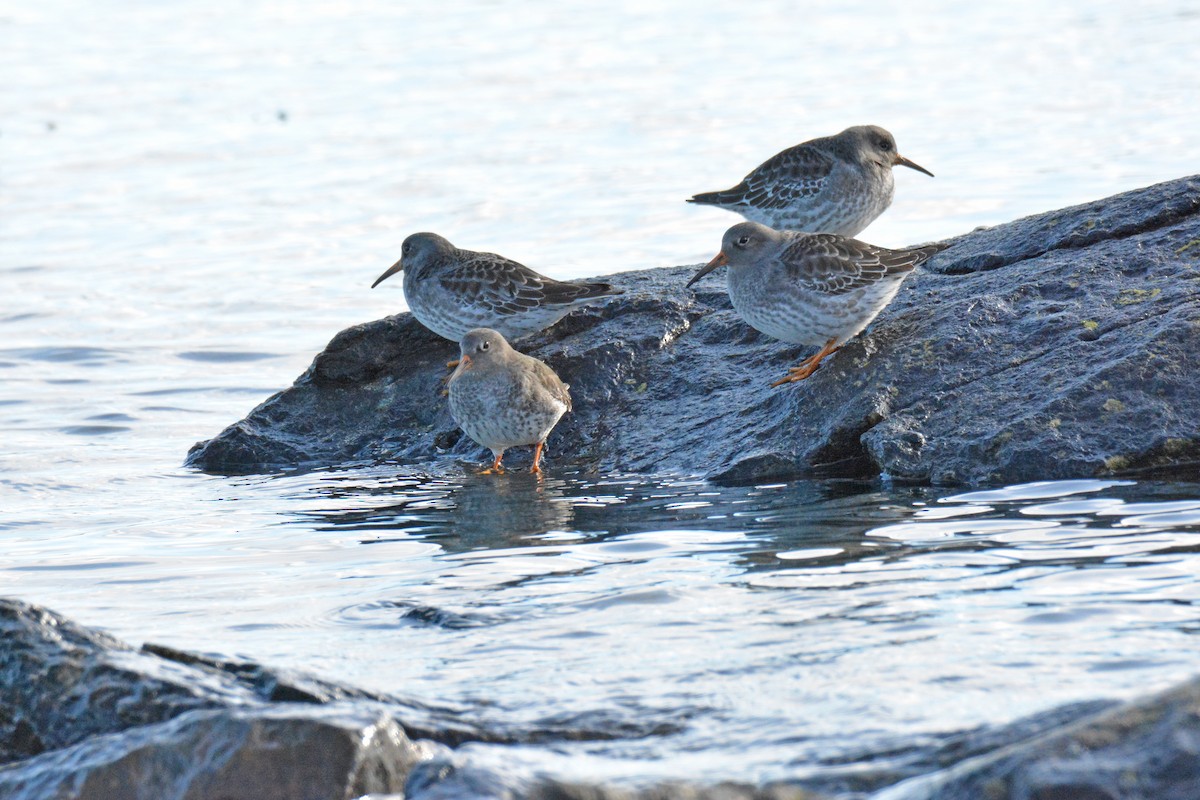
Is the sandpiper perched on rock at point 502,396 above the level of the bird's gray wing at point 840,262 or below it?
below

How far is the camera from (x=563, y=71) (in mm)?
27609

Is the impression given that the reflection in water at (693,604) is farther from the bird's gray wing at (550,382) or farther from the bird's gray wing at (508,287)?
the bird's gray wing at (508,287)

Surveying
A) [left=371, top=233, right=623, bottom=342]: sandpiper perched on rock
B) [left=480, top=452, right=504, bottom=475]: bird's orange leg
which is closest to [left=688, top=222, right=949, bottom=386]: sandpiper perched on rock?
[left=371, top=233, right=623, bottom=342]: sandpiper perched on rock

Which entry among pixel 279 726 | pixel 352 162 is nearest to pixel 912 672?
pixel 279 726

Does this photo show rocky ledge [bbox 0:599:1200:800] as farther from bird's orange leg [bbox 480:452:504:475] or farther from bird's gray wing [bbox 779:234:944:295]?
bird's gray wing [bbox 779:234:944:295]

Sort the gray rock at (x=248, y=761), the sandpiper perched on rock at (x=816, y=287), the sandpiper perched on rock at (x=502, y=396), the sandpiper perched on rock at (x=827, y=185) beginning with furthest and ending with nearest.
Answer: the sandpiper perched on rock at (x=827, y=185)
the sandpiper perched on rock at (x=502, y=396)
the sandpiper perched on rock at (x=816, y=287)
the gray rock at (x=248, y=761)

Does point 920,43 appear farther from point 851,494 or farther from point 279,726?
point 279,726

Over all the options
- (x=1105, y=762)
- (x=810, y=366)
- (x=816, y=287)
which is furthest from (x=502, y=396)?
(x=1105, y=762)

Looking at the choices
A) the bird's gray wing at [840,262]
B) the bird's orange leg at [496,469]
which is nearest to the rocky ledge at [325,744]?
the bird's orange leg at [496,469]

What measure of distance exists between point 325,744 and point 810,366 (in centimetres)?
519

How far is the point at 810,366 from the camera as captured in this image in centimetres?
991

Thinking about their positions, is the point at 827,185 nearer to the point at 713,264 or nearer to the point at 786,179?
the point at 786,179

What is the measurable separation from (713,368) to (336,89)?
17494 millimetres

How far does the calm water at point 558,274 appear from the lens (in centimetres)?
631
